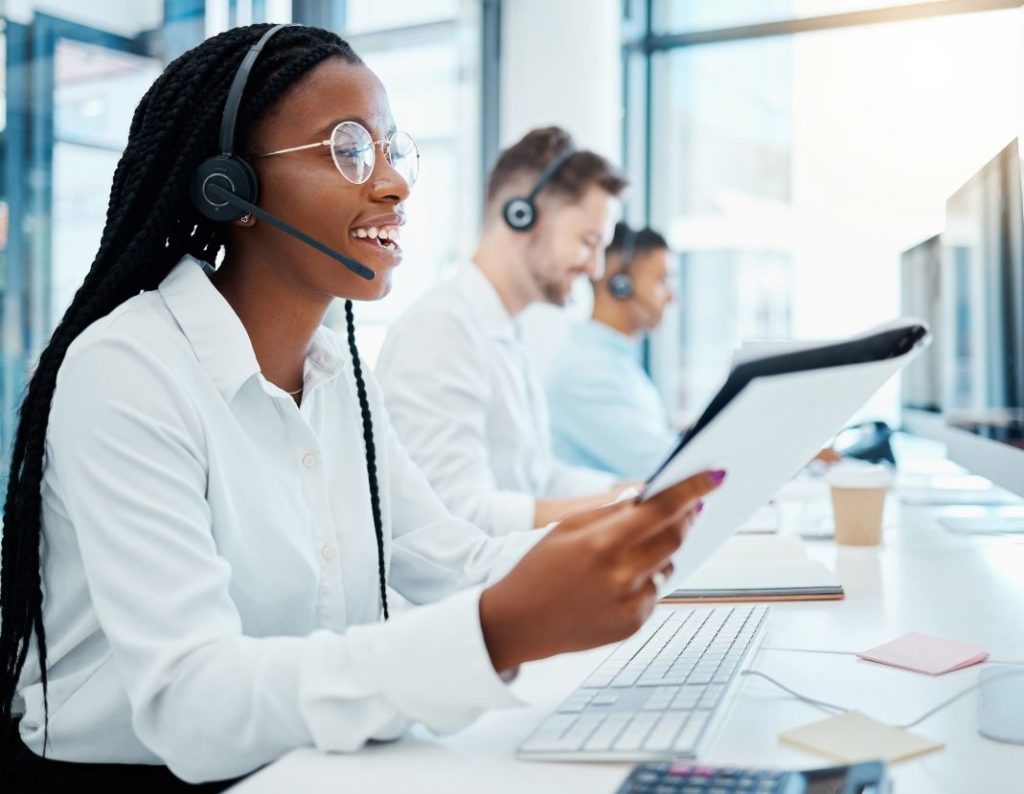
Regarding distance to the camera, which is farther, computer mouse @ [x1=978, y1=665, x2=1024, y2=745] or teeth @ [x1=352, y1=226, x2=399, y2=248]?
teeth @ [x1=352, y1=226, x2=399, y2=248]

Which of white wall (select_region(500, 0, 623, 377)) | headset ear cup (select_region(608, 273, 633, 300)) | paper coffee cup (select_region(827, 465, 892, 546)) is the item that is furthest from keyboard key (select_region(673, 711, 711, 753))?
white wall (select_region(500, 0, 623, 377))

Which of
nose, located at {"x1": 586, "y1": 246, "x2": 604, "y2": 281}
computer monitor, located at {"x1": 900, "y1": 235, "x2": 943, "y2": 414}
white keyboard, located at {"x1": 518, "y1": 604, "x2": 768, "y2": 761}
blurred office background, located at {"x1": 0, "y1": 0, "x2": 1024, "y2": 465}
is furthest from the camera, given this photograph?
blurred office background, located at {"x1": 0, "y1": 0, "x2": 1024, "y2": 465}

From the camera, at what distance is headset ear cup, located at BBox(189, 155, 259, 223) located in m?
0.99

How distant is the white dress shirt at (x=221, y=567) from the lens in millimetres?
710

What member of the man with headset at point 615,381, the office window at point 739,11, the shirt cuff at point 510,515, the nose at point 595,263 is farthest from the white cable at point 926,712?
the office window at point 739,11

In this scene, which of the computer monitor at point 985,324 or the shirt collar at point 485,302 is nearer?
the computer monitor at point 985,324

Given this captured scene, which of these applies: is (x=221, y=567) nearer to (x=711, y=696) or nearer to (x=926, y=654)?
(x=711, y=696)

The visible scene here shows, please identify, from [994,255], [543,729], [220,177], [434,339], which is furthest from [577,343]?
[543,729]

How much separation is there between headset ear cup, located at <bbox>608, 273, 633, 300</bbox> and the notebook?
1812mm

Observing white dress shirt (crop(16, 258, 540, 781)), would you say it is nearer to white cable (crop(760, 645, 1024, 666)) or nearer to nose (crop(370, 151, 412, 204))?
nose (crop(370, 151, 412, 204))

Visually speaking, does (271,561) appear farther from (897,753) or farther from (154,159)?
(897,753)

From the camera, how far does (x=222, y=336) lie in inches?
38.0

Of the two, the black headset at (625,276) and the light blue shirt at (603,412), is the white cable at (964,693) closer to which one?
the light blue shirt at (603,412)

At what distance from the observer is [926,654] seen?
0.93m
